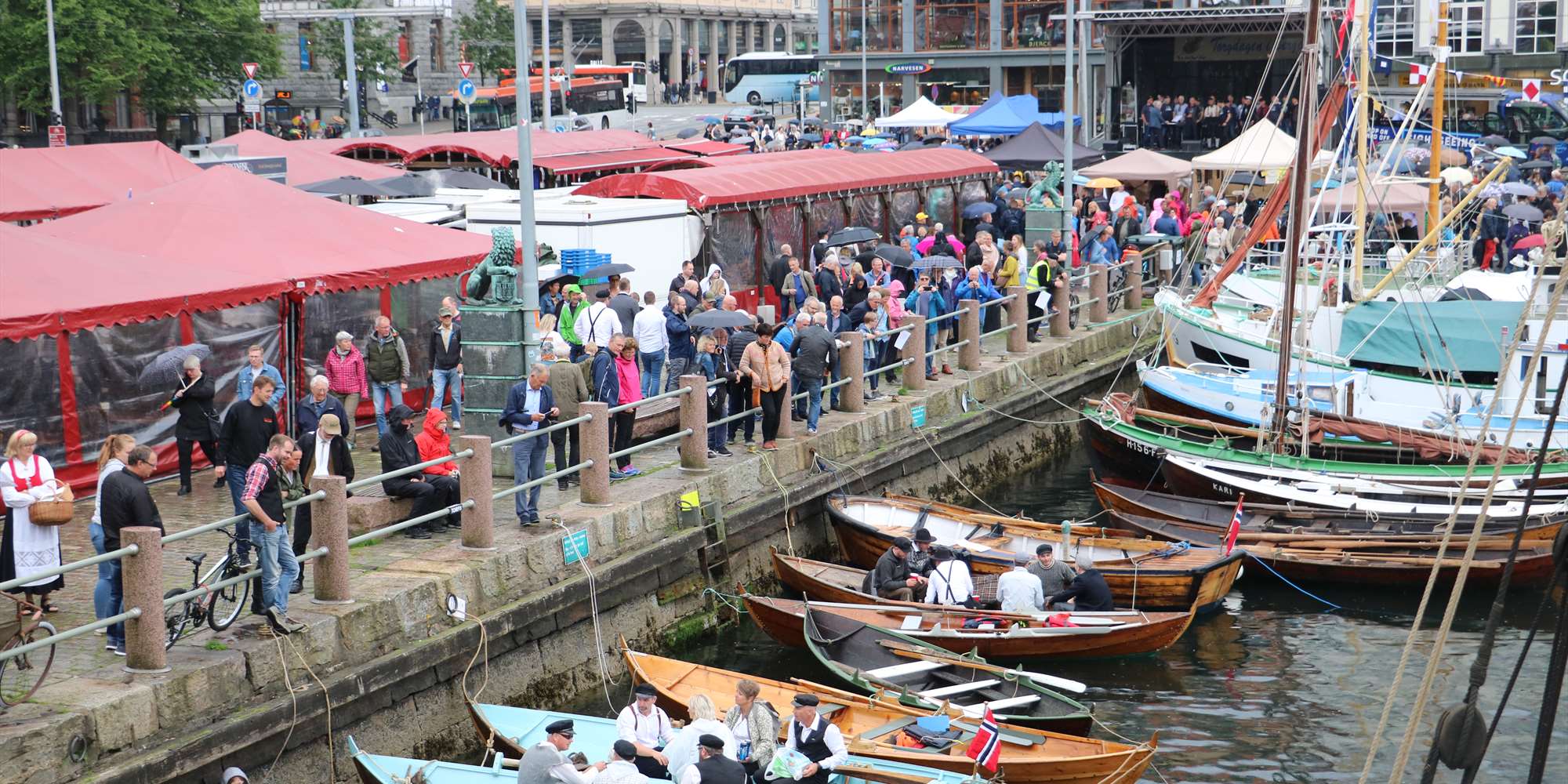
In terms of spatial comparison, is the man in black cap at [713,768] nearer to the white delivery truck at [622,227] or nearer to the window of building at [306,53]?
the white delivery truck at [622,227]

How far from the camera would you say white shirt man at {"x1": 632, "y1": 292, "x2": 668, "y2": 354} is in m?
20.4

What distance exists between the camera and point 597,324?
19922mm

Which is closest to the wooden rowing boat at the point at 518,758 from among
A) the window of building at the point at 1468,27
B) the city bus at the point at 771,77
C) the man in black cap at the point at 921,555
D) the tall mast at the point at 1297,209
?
the man in black cap at the point at 921,555

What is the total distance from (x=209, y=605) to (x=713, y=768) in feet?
13.5

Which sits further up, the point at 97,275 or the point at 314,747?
the point at 97,275

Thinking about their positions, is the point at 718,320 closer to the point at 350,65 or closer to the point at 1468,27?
the point at 350,65

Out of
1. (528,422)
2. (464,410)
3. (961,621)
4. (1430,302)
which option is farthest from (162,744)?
(1430,302)

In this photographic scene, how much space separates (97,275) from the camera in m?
17.3

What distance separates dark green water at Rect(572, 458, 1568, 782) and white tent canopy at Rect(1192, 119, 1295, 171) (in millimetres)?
19665

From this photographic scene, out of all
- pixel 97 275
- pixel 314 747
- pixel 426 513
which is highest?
pixel 97 275

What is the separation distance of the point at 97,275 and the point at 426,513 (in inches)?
191

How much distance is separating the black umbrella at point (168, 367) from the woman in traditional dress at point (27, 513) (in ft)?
15.8

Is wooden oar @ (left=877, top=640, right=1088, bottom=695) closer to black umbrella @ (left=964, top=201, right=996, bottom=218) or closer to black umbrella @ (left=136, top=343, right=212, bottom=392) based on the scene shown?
black umbrella @ (left=136, top=343, right=212, bottom=392)

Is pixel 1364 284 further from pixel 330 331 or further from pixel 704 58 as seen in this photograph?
pixel 704 58
